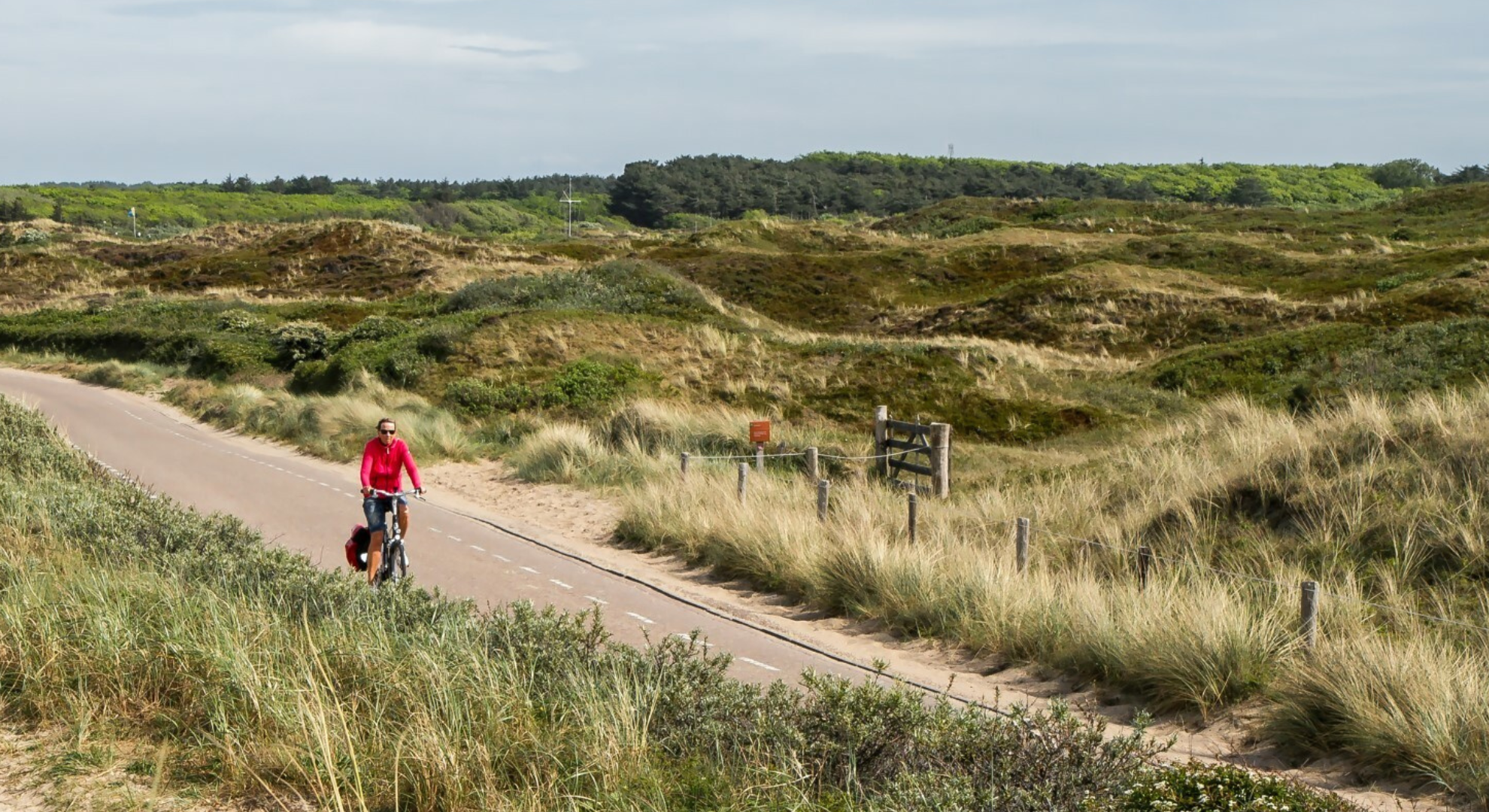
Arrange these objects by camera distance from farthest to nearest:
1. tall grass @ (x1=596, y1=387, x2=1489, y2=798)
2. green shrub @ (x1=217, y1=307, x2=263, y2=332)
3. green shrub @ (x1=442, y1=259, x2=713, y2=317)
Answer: green shrub @ (x1=217, y1=307, x2=263, y2=332), green shrub @ (x1=442, y1=259, x2=713, y2=317), tall grass @ (x1=596, y1=387, x2=1489, y2=798)

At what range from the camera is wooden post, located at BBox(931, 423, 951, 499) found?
16.6m

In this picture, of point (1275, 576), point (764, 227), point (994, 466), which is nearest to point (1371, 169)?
point (764, 227)

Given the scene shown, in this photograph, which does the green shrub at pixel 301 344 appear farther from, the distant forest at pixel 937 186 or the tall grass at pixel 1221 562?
the distant forest at pixel 937 186

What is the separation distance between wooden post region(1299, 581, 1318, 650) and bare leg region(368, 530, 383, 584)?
298 inches

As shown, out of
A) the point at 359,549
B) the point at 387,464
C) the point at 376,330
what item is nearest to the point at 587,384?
the point at 376,330

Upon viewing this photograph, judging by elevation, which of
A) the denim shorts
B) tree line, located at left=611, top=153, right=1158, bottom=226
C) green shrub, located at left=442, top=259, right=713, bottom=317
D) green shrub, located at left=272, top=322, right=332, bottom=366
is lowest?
green shrub, located at left=272, top=322, right=332, bottom=366

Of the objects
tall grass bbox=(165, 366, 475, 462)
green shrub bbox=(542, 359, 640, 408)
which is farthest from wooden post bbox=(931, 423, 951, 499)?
green shrub bbox=(542, 359, 640, 408)

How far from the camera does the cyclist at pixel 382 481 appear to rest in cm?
1170

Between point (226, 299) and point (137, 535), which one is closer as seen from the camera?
point (137, 535)

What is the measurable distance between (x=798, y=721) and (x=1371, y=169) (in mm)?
168533

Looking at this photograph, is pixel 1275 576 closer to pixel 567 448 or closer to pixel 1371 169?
pixel 567 448

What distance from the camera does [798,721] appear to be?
20.2ft

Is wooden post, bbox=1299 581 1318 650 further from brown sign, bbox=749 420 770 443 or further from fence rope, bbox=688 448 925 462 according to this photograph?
brown sign, bbox=749 420 770 443

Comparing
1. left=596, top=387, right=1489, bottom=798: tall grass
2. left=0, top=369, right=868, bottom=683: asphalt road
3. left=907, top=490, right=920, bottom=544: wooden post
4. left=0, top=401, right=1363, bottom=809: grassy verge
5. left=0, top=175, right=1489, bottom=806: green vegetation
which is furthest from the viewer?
left=907, top=490, right=920, bottom=544: wooden post
